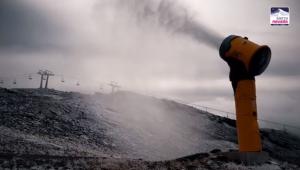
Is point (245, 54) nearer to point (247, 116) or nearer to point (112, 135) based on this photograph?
point (247, 116)

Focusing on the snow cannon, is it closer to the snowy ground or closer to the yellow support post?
the yellow support post

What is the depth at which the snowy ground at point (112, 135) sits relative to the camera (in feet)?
42.0

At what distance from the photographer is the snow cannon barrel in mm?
12125

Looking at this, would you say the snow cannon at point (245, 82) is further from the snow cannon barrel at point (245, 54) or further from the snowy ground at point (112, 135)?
the snowy ground at point (112, 135)

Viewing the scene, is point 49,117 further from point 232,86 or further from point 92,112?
point 232,86

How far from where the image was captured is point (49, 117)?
25.1 metres

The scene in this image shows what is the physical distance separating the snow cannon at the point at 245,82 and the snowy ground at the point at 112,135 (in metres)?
1.14

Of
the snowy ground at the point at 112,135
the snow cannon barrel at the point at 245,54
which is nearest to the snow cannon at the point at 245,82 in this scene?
the snow cannon barrel at the point at 245,54

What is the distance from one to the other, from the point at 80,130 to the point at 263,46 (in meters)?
15.2

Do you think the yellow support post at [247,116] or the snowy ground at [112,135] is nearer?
the yellow support post at [247,116]

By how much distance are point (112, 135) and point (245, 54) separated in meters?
14.6

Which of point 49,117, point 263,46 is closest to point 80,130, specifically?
point 49,117

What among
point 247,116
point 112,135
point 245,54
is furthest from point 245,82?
point 112,135

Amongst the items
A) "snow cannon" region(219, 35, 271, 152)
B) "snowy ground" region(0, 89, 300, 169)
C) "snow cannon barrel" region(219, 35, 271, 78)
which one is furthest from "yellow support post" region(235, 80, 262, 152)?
"snowy ground" region(0, 89, 300, 169)
